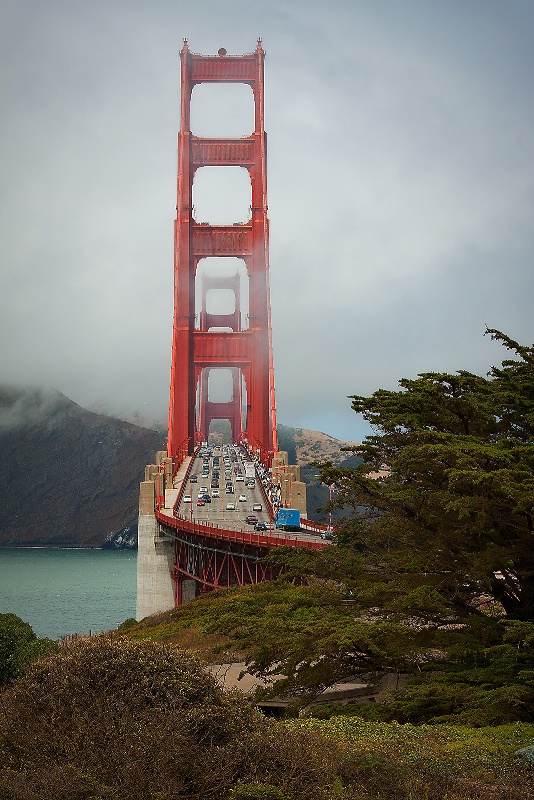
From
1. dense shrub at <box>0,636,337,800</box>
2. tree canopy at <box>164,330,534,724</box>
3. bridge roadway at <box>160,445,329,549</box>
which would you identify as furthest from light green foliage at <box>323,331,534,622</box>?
bridge roadway at <box>160,445,329,549</box>

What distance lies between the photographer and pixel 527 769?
24.3ft

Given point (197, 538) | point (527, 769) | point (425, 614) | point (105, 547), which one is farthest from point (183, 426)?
point (105, 547)

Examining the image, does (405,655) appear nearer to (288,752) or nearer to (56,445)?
(288,752)

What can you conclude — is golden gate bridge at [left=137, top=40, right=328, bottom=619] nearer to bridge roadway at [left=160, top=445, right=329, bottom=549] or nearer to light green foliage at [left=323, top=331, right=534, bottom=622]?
bridge roadway at [left=160, top=445, right=329, bottom=549]

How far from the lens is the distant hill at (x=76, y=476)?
17400 cm

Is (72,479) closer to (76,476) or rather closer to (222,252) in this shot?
(76,476)

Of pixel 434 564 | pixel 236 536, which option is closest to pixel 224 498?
pixel 236 536

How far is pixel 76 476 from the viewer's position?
191 m

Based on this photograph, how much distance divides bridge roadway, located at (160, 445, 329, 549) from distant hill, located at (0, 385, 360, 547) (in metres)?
104

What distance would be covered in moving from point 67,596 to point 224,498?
54.0 feet

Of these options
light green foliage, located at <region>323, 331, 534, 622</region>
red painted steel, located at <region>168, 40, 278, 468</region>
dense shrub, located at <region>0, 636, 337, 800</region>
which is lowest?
dense shrub, located at <region>0, 636, 337, 800</region>

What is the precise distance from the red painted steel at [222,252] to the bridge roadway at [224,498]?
7.94 feet

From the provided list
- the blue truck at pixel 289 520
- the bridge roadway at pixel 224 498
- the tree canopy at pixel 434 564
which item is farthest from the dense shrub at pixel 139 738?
the blue truck at pixel 289 520

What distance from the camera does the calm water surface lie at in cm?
4612
